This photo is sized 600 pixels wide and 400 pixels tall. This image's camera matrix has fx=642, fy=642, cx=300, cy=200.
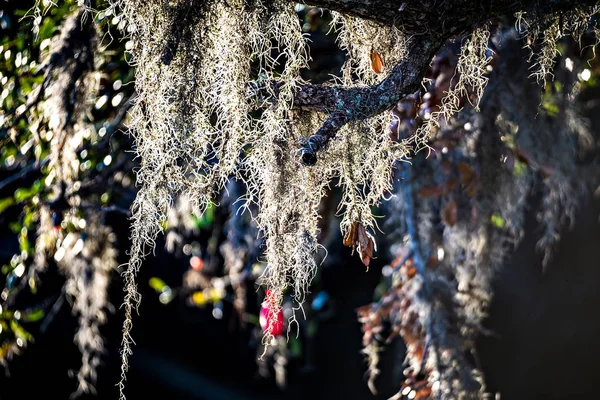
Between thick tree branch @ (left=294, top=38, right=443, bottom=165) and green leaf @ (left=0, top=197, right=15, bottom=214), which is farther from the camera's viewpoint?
green leaf @ (left=0, top=197, right=15, bottom=214)

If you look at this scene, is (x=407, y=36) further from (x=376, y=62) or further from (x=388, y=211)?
(x=388, y=211)

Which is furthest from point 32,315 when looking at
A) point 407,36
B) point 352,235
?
point 407,36

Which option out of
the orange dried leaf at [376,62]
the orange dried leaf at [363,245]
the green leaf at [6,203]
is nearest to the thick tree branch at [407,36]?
the orange dried leaf at [376,62]

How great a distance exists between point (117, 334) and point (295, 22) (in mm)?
2821

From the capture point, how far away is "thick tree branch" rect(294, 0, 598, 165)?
962 millimetres

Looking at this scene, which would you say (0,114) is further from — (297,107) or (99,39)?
(297,107)

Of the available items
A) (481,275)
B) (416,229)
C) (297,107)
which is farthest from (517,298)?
(297,107)

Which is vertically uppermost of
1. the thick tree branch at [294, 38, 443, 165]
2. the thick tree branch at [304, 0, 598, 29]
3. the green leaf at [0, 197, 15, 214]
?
the thick tree branch at [304, 0, 598, 29]

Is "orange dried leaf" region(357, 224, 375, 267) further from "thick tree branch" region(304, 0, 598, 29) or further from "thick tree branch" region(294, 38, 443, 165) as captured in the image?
"thick tree branch" region(304, 0, 598, 29)

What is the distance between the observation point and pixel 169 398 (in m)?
3.90

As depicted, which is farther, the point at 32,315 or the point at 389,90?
the point at 32,315

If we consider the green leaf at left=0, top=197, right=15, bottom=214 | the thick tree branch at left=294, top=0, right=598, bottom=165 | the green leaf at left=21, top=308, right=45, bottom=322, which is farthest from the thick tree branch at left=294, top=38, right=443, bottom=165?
the green leaf at left=21, top=308, right=45, bottom=322

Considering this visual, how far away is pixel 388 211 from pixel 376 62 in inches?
50.5

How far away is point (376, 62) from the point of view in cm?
113
